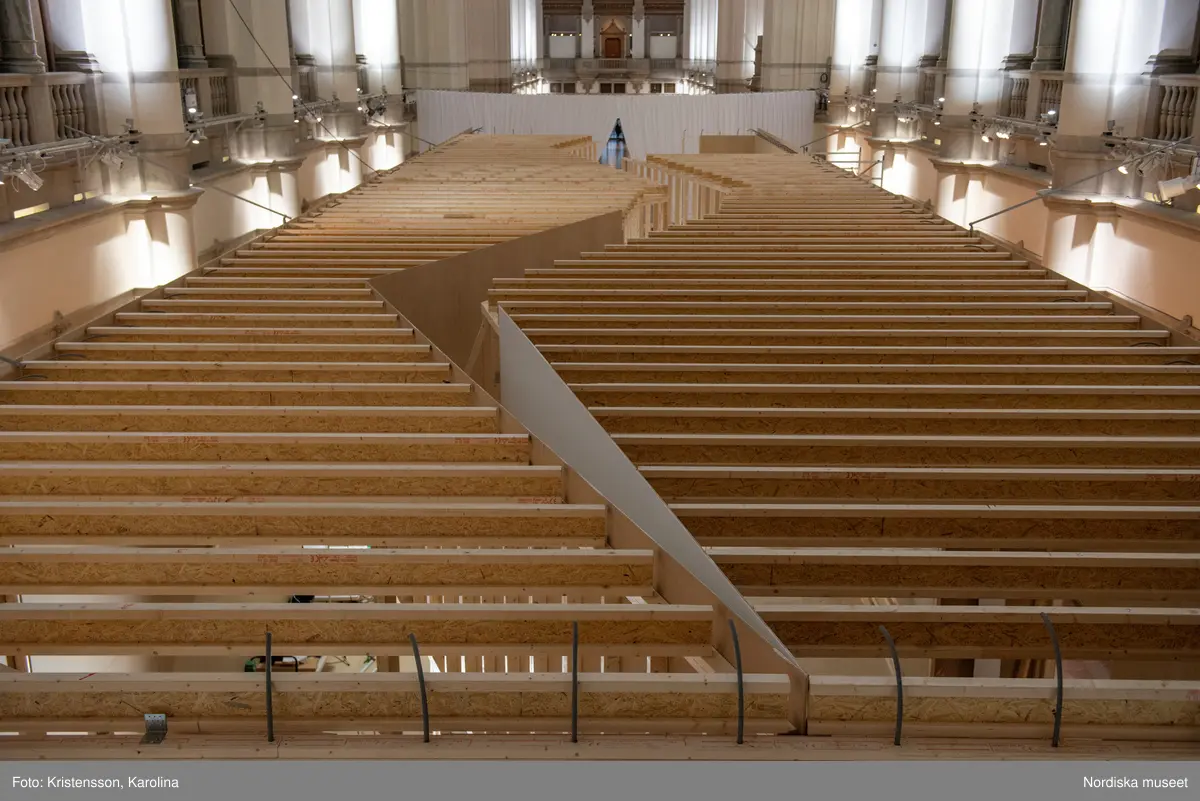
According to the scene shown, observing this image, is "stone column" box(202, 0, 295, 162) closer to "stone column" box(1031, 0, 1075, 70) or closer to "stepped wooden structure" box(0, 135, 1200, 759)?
"stepped wooden structure" box(0, 135, 1200, 759)

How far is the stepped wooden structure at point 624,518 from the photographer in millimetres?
3324

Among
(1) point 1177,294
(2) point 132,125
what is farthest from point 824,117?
(2) point 132,125

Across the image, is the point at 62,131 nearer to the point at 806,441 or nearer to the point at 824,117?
the point at 806,441

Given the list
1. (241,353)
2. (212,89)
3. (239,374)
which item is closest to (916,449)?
(239,374)

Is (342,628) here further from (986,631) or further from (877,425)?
(877,425)

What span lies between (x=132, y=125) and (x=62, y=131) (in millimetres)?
809

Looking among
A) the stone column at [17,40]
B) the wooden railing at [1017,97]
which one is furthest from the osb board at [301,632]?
the wooden railing at [1017,97]

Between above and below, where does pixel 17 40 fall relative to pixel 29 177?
above

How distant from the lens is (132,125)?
11.4 meters

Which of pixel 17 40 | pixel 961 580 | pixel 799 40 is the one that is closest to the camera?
pixel 961 580

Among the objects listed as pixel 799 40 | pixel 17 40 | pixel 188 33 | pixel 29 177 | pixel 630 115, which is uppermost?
pixel 799 40

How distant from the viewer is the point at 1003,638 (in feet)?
13.1

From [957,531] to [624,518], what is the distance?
5.12 ft
